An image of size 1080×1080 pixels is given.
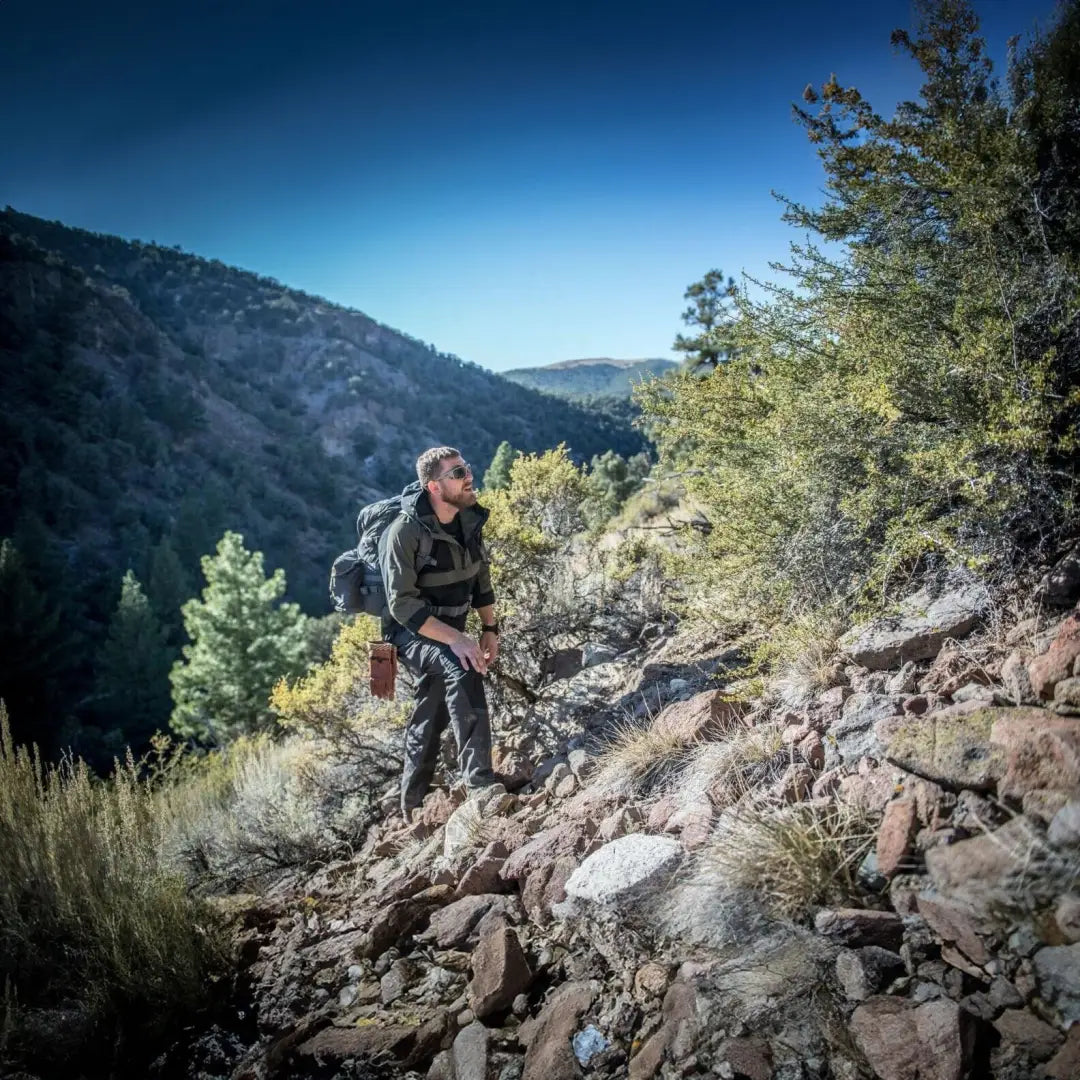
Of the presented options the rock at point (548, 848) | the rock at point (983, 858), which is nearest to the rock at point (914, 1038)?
the rock at point (983, 858)

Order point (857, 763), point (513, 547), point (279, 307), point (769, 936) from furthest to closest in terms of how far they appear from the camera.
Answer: point (279, 307) < point (513, 547) < point (857, 763) < point (769, 936)

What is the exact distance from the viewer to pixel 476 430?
70562 mm

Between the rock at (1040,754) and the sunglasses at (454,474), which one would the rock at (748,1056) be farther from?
the sunglasses at (454,474)

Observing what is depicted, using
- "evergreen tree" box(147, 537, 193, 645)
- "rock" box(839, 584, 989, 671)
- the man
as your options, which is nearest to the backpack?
the man

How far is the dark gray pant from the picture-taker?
11.6ft

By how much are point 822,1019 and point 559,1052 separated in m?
0.75

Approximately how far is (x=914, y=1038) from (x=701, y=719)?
5.10 ft

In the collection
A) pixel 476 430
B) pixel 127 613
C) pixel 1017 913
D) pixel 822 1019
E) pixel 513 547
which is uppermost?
pixel 476 430

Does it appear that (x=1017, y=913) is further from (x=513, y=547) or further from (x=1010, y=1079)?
(x=513, y=547)

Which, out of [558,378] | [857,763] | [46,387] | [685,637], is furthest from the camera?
[558,378]

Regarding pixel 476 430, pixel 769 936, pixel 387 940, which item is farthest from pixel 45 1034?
pixel 476 430

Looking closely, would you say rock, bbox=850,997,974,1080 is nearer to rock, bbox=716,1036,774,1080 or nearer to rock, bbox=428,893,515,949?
rock, bbox=716,1036,774,1080

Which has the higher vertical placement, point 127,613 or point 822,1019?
point 822,1019

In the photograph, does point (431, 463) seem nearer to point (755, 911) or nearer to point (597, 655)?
point (597, 655)
